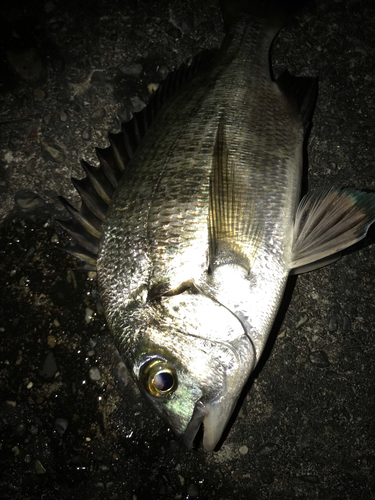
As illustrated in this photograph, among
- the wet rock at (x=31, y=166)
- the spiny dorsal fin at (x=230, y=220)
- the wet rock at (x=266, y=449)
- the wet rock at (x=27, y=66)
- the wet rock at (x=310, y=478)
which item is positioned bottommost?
the wet rock at (x=310, y=478)

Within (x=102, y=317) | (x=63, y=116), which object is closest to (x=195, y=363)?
(x=102, y=317)

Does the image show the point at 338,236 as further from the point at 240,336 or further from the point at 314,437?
the point at 314,437

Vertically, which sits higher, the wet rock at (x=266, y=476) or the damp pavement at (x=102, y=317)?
the damp pavement at (x=102, y=317)

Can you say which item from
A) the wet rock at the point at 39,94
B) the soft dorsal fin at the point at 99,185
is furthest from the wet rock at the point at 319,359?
the wet rock at the point at 39,94

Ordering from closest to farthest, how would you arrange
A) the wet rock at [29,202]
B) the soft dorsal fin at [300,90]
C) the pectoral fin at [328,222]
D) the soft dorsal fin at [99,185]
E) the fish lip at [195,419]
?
the fish lip at [195,419], the pectoral fin at [328,222], the soft dorsal fin at [99,185], the soft dorsal fin at [300,90], the wet rock at [29,202]

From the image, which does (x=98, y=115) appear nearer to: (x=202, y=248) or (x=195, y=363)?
(x=202, y=248)

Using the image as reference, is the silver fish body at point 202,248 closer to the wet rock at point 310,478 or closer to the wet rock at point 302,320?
the wet rock at point 302,320

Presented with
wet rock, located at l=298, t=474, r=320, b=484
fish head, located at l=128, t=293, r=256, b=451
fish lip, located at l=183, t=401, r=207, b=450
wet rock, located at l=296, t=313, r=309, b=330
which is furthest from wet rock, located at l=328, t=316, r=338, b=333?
fish lip, located at l=183, t=401, r=207, b=450
